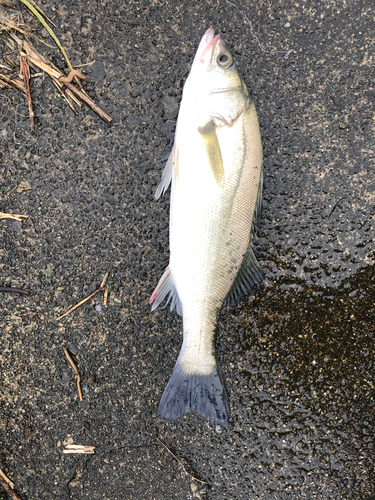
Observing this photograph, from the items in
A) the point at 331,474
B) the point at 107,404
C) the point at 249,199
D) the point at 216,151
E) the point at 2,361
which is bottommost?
the point at 331,474

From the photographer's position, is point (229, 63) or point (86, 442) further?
point (86, 442)

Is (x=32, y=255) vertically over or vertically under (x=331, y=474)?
over

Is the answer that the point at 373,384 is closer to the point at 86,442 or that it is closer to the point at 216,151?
the point at 216,151

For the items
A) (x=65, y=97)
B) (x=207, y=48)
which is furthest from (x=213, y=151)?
(x=65, y=97)

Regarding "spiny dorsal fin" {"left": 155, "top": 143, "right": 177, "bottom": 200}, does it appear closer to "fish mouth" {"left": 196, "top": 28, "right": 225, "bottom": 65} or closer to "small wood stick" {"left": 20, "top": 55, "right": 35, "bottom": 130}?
"fish mouth" {"left": 196, "top": 28, "right": 225, "bottom": 65}

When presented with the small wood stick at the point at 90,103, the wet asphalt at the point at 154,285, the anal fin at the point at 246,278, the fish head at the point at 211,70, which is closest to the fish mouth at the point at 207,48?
the fish head at the point at 211,70

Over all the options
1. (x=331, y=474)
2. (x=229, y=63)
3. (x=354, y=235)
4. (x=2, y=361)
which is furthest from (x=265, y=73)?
(x=331, y=474)

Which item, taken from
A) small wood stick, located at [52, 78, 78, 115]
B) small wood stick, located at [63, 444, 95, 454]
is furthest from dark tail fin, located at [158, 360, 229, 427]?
small wood stick, located at [52, 78, 78, 115]

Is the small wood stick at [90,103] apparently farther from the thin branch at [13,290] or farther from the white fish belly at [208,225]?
the thin branch at [13,290]
